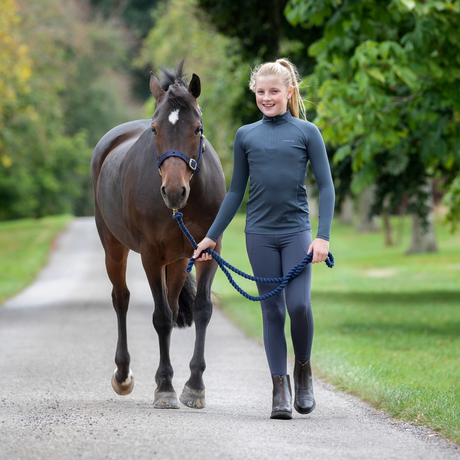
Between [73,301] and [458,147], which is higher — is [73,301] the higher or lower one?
the lower one

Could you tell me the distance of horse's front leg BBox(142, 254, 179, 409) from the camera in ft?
18.2

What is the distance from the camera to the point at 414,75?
8828 millimetres

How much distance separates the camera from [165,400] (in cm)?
553

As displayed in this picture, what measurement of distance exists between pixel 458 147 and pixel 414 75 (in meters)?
1.40

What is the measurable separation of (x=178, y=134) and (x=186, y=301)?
224 cm

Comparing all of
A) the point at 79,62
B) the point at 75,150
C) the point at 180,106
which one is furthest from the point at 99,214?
the point at 79,62

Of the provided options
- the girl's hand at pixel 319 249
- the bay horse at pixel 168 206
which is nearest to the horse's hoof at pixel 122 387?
the bay horse at pixel 168 206

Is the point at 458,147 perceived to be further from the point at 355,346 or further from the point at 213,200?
the point at 213,200

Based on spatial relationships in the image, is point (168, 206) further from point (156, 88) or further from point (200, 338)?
point (200, 338)

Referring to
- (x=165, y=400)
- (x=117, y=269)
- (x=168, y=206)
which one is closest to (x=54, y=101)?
(x=117, y=269)

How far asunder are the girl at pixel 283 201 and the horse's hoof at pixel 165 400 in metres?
0.83

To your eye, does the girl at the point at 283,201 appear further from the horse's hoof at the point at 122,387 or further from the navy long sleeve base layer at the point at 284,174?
the horse's hoof at the point at 122,387

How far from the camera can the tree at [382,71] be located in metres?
8.81

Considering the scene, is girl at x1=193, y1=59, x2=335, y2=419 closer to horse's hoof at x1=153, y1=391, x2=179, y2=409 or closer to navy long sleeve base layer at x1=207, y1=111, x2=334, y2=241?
navy long sleeve base layer at x1=207, y1=111, x2=334, y2=241
